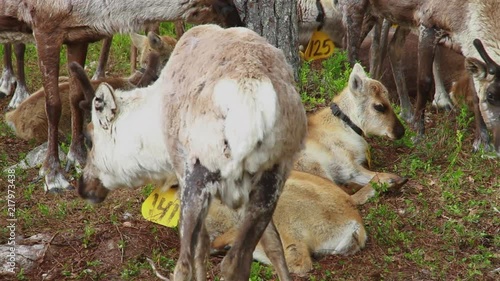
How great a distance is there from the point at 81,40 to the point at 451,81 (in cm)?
444

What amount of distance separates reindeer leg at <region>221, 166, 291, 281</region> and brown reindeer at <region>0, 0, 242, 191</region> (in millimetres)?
3476

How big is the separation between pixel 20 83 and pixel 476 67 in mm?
5141

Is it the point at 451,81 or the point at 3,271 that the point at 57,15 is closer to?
the point at 3,271

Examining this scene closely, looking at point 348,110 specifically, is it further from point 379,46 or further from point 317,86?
point 379,46

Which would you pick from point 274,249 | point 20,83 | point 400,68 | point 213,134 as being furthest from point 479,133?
point 20,83

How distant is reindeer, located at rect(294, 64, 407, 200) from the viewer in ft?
27.2

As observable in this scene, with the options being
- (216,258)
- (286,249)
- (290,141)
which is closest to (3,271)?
(216,258)

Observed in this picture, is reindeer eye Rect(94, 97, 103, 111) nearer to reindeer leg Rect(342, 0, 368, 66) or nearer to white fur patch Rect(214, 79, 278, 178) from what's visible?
white fur patch Rect(214, 79, 278, 178)

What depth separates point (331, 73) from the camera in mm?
9781

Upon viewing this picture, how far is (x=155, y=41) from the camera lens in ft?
32.2

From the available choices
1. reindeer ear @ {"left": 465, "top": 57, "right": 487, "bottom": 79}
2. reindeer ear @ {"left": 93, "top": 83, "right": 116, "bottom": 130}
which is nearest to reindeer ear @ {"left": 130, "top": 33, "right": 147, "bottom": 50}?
reindeer ear @ {"left": 465, "top": 57, "right": 487, "bottom": 79}

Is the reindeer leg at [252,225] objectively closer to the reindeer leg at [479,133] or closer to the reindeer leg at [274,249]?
the reindeer leg at [274,249]

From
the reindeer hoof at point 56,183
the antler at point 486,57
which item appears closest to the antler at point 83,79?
the reindeer hoof at point 56,183

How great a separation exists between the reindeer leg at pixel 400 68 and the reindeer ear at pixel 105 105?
4911 mm
